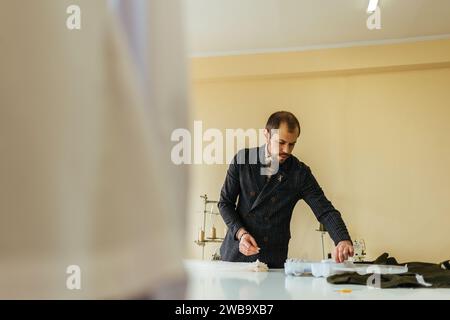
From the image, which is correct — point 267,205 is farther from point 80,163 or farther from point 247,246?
point 80,163

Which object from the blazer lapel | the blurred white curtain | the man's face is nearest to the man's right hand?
the blazer lapel

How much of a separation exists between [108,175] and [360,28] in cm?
321

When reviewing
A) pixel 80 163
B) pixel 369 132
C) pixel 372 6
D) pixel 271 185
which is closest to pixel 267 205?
pixel 271 185

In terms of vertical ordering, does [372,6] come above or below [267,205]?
above

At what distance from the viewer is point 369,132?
3453mm

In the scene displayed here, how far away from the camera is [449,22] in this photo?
3.10 meters

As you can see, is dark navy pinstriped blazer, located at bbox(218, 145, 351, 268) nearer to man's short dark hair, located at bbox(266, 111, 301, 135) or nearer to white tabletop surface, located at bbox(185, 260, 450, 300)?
man's short dark hair, located at bbox(266, 111, 301, 135)

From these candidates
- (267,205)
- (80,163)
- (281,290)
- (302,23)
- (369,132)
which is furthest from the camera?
(369,132)

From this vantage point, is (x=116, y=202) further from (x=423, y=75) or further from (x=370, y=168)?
(x=423, y=75)

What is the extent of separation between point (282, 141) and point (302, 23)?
1520 mm

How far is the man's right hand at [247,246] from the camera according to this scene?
1.64 metres

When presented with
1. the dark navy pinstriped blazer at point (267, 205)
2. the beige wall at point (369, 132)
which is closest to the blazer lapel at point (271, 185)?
the dark navy pinstriped blazer at point (267, 205)
